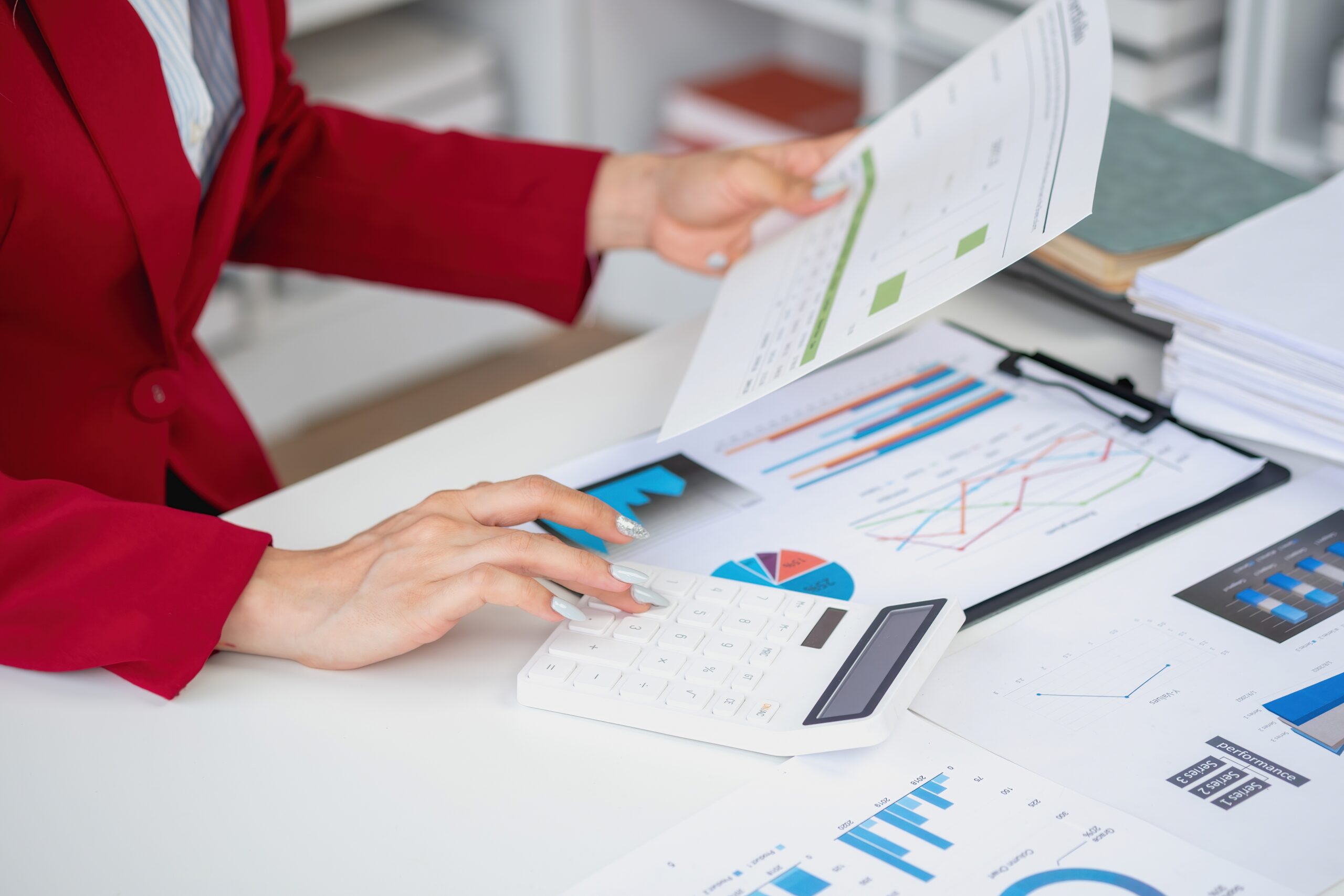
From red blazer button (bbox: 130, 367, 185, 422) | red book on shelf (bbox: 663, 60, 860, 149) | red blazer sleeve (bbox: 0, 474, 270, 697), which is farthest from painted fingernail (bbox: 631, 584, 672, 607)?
red book on shelf (bbox: 663, 60, 860, 149)

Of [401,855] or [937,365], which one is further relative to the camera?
[937,365]

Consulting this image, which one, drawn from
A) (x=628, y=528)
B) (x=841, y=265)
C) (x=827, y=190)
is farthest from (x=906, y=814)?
(x=827, y=190)

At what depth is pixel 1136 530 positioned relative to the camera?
0.76m

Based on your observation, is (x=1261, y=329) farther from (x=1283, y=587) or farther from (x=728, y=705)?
(x=728, y=705)

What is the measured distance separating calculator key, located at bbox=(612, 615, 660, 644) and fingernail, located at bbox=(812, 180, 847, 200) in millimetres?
387

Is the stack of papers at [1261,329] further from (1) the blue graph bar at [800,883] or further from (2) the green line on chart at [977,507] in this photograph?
(1) the blue graph bar at [800,883]

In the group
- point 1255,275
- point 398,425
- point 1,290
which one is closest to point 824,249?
point 1255,275

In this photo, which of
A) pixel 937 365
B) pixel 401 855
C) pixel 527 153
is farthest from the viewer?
pixel 527 153

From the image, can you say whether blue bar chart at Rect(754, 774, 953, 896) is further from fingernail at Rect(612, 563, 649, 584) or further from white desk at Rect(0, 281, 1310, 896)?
fingernail at Rect(612, 563, 649, 584)

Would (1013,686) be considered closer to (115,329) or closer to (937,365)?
(937,365)

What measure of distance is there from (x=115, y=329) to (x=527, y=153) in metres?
0.35

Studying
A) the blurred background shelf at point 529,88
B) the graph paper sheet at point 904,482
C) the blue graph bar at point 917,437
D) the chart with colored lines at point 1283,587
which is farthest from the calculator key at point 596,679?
the blurred background shelf at point 529,88

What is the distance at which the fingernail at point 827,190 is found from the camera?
96 centimetres

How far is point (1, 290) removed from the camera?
827 millimetres
